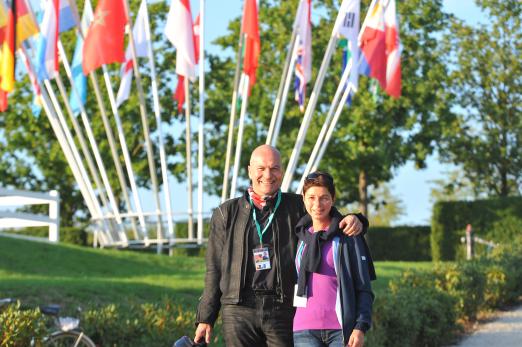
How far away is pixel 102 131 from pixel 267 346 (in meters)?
33.3

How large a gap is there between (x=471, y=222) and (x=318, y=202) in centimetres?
3135

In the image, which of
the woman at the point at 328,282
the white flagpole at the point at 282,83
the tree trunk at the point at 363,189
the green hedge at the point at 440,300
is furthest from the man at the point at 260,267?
the tree trunk at the point at 363,189

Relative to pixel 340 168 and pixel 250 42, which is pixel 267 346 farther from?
pixel 340 168

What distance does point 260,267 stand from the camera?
5.57 metres

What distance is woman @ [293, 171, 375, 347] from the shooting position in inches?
208

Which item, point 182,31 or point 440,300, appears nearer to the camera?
point 440,300

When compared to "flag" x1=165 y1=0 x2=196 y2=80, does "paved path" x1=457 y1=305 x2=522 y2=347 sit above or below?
below

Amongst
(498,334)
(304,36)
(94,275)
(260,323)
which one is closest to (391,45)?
(304,36)

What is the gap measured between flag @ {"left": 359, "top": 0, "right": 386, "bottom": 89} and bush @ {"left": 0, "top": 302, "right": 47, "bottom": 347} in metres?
12.4

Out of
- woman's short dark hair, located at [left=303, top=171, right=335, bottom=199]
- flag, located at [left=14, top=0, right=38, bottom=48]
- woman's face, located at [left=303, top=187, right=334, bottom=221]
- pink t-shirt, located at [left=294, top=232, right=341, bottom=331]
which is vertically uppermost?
flag, located at [left=14, top=0, right=38, bottom=48]

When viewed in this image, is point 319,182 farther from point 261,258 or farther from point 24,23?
point 24,23

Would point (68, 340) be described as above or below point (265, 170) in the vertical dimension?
below

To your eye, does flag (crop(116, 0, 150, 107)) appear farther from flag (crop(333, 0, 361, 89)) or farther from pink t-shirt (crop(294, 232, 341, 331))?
pink t-shirt (crop(294, 232, 341, 331))

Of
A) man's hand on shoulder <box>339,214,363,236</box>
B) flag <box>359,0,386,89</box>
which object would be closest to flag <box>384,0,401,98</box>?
flag <box>359,0,386,89</box>
